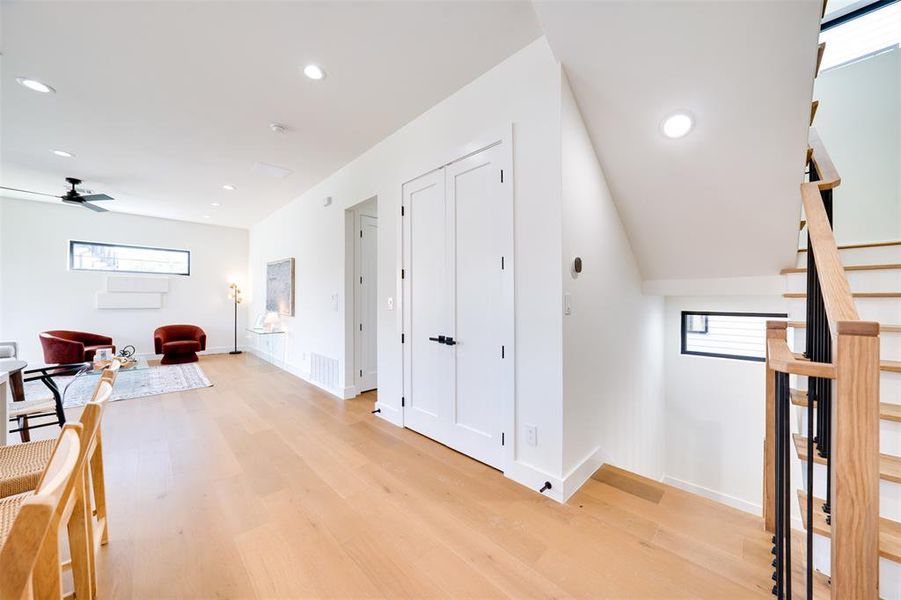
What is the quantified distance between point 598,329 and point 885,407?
1356 mm

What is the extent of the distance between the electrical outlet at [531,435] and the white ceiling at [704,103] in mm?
1969

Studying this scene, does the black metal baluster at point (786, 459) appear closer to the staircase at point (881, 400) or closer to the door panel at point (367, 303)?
the staircase at point (881, 400)

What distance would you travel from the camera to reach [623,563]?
156 cm

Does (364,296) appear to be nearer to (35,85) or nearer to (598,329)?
(598,329)

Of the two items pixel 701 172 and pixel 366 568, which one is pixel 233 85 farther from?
pixel 701 172

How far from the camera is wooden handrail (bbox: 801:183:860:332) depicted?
1.01m

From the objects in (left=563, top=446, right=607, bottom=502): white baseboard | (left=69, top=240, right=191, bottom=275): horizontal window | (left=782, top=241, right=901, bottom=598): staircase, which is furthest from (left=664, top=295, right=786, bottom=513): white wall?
(left=69, top=240, right=191, bottom=275): horizontal window

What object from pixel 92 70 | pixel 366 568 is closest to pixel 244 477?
pixel 366 568

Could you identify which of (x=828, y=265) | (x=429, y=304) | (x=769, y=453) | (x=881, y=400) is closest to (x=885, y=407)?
(x=881, y=400)

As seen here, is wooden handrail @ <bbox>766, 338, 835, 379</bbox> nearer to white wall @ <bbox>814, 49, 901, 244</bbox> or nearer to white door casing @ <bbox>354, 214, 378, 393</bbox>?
white wall @ <bbox>814, 49, 901, 244</bbox>

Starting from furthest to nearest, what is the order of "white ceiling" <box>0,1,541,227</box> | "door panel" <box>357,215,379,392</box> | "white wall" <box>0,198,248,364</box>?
"white wall" <box>0,198,248,364</box> → "door panel" <box>357,215,379,392</box> → "white ceiling" <box>0,1,541,227</box>

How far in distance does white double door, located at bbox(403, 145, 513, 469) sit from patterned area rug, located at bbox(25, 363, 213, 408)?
3.75m

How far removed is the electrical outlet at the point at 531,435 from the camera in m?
2.16

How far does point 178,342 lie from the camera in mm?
6133
